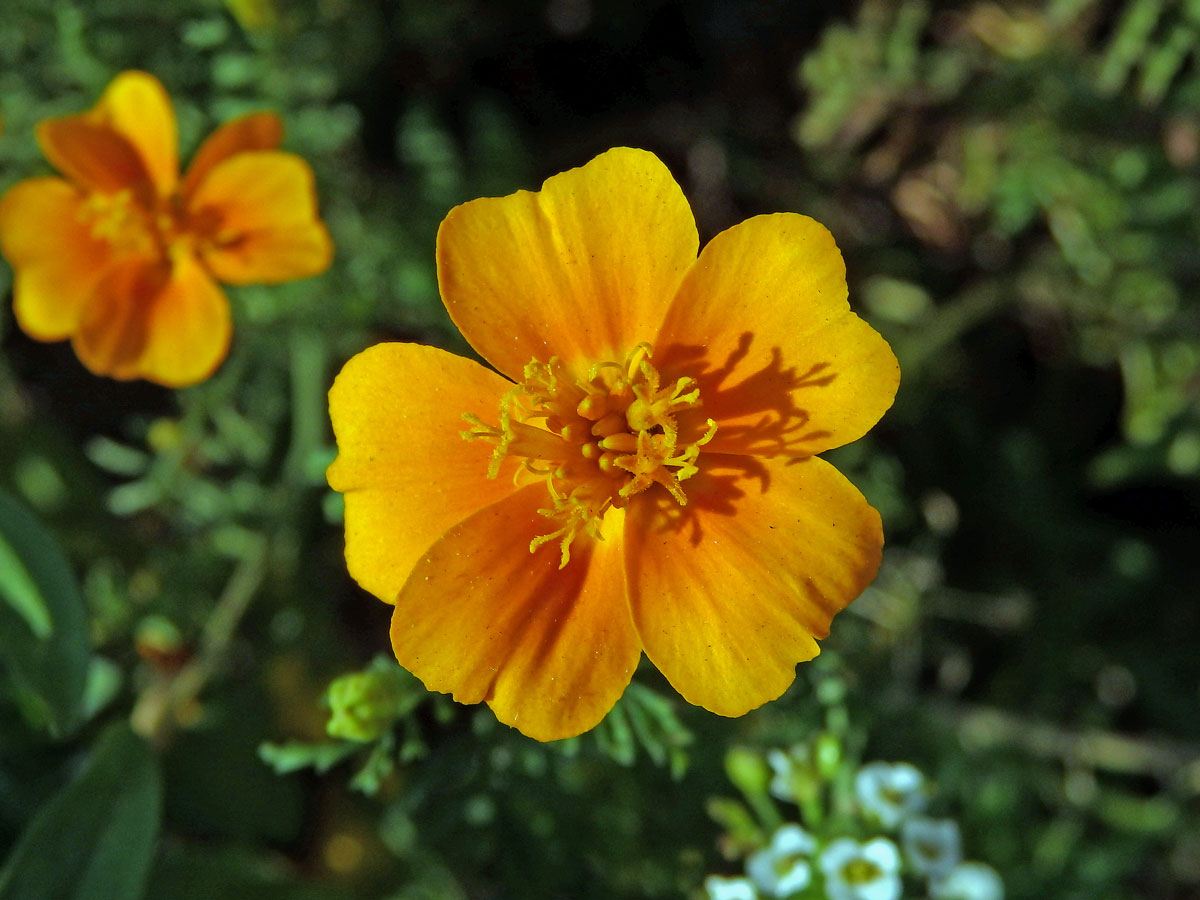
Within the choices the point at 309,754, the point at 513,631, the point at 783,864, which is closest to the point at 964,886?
the point at 783,864

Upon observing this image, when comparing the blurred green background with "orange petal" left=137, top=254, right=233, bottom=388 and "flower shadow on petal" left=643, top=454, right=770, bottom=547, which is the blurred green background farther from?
"flower shadow on petal" left=643, top=454, right=770, bottom=547

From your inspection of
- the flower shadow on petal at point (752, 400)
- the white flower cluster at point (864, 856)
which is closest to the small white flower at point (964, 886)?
the white flower cluster at point (864, 856)

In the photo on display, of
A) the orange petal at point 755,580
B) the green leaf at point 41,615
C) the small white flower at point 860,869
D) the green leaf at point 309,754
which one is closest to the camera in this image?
the orange petal at point 755,580

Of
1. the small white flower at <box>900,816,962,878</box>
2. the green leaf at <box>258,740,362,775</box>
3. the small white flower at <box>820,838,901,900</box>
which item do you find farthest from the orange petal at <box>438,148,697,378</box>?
the small white flower at <box>900,816,962,878</box>

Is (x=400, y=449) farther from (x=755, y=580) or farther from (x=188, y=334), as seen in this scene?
(x=188, y=334)

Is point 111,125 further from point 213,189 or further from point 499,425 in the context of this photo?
point 499,425

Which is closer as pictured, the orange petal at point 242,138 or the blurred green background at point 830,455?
the orange petal at point 242,138

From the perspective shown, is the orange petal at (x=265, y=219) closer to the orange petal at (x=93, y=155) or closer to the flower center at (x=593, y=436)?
the orange petal at (x=93, y=155)
